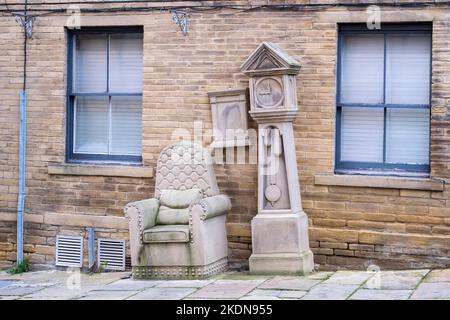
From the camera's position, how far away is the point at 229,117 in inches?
414

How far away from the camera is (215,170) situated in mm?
10688

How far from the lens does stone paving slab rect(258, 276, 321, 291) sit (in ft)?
29.9

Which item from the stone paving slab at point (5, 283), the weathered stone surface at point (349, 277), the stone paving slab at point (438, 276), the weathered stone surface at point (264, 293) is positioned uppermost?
the stone paving slab at point (438, 276)

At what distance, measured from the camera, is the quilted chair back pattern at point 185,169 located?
1040cm

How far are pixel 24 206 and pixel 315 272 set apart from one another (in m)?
3.92

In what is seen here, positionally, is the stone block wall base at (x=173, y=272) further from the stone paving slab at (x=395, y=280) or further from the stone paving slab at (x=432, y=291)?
the stone paving slab at (x=432, y=291)

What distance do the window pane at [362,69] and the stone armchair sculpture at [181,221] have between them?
1.83 meters

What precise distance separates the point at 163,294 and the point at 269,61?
2827mm

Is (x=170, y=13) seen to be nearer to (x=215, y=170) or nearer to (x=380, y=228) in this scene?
(x=215, y=170)

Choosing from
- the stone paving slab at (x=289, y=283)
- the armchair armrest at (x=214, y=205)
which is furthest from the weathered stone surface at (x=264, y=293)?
the armchair armrest at (x=214, y=205)

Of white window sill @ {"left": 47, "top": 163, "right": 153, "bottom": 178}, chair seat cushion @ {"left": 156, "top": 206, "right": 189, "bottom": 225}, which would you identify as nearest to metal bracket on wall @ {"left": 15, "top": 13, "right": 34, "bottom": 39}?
white window sill @ {"left": 47, "top": 163, "right": 153, "bottom": 178}

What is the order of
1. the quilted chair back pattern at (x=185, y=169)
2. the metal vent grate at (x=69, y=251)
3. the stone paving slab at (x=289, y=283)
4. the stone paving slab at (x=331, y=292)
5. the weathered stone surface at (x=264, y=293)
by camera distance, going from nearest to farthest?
the stone paving slab at (x=331, y=292)
the weathered stone surface at (x=264, y=293)
the stone paving slab at (x=289, y=283)
the quilted chair back pattern at (x=185, y=169)
the metal vent grate at (x=69, y=251)

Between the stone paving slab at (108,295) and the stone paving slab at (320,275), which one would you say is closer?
the stone paving slab at (108,295)

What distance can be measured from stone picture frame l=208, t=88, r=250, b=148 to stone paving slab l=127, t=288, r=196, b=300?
2.05 m
